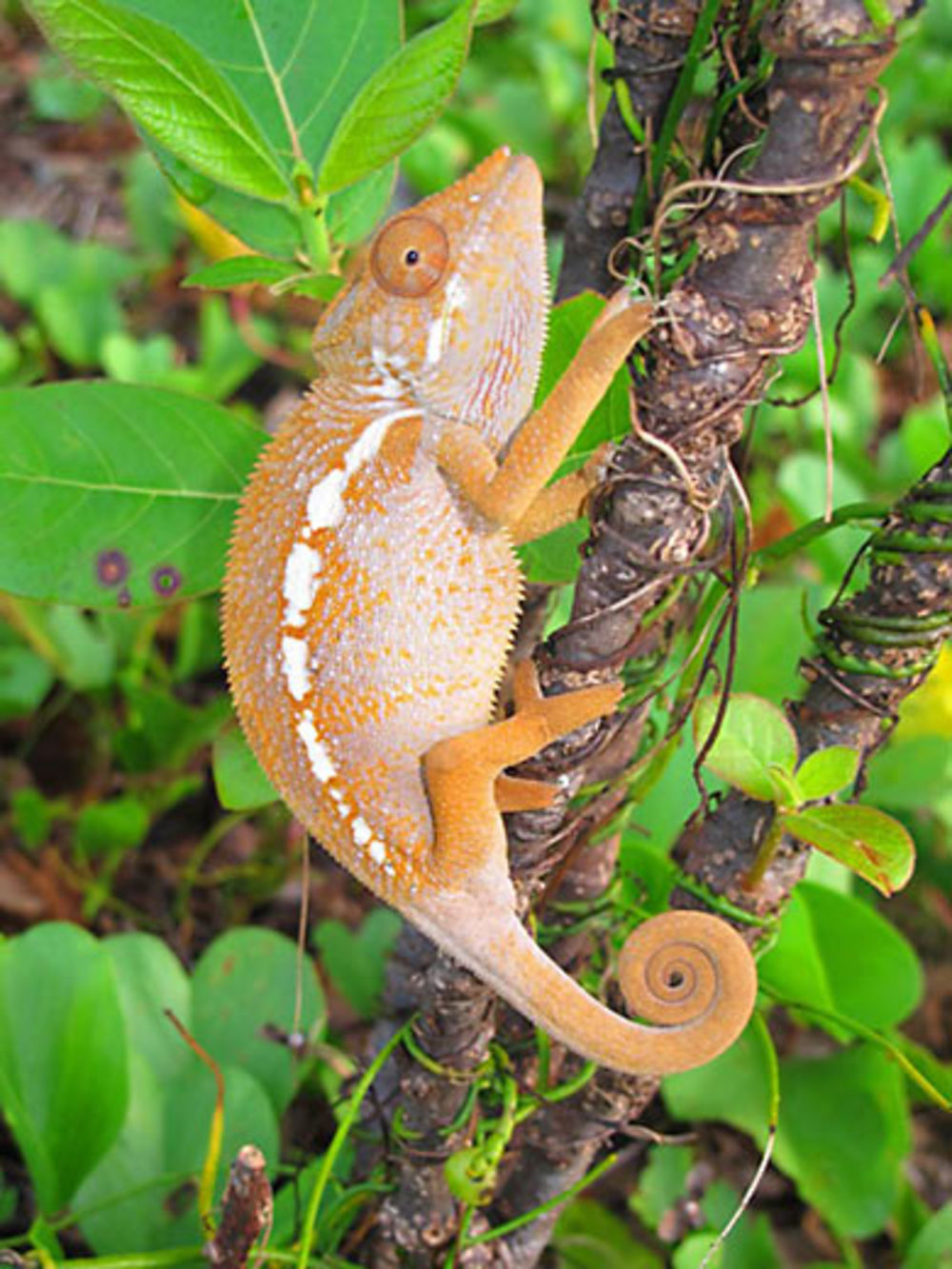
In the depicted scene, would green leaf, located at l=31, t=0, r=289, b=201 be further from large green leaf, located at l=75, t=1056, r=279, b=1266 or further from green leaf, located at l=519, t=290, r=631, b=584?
large green leaf, located at l=75, t=1056, r=279, b=1266

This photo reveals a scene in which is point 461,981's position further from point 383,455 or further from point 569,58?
point 569,58

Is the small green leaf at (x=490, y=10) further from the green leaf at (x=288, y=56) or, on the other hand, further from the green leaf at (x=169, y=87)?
the green leaf at (x=169, y=87)

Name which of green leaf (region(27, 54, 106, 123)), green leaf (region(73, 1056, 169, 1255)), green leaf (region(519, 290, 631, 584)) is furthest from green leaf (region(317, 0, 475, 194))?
green leaf (region(27, 54, 106, 123))

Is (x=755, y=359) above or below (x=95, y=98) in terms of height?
above

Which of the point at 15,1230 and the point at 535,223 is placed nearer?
the point at 535,223

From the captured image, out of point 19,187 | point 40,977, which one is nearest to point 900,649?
point 40,977

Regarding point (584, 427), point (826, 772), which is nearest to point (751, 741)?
point (826, 772)

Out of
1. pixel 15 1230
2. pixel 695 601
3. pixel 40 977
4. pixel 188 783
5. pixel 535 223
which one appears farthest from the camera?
pixel 188 783

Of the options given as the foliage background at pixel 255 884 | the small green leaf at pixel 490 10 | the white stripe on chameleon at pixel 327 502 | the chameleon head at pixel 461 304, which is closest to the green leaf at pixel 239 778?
the foliage background at pixel 255 884
